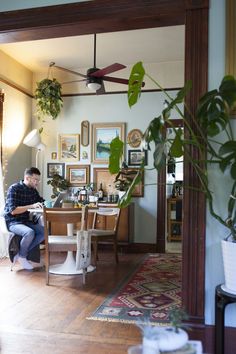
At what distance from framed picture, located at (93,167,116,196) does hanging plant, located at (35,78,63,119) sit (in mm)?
1230

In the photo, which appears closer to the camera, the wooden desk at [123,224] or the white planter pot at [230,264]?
the white planter pot at [230,264]

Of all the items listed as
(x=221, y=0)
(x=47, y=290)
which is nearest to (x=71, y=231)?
(x=47, y=290)

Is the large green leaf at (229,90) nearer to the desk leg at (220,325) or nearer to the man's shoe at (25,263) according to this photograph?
the desk leg at (220,325)

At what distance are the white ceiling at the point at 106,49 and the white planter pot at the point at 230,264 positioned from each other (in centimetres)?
340

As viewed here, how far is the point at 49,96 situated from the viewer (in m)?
5.82

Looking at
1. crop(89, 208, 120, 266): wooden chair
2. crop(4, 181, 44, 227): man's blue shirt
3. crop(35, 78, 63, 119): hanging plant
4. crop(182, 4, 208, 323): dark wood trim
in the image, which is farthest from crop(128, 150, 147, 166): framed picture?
crop(182, 4, 208, 323): dark wood trim

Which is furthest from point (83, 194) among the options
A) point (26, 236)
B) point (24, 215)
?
point (26, 236)

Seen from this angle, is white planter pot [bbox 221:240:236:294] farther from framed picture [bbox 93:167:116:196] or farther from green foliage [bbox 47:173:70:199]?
green foliage [bbox 47:173:70:199]

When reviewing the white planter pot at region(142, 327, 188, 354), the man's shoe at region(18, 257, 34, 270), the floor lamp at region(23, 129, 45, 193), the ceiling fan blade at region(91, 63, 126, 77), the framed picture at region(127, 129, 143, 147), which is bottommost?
the man's shoe at region(18, 257, 34, 270)

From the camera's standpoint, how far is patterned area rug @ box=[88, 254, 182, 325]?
284 centimetres

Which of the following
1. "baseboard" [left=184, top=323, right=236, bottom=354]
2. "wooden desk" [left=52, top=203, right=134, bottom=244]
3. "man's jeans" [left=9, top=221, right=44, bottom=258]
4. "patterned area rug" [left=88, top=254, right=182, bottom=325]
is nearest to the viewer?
"baseboard" [left=184, top=323, right=236, bottom=354]

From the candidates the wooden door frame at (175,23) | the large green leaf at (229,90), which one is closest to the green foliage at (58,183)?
the wooden door frame at (175,23)

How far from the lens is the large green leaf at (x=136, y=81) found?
75.9 inches

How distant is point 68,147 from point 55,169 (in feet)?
1.50
